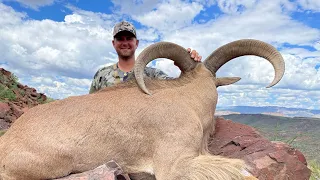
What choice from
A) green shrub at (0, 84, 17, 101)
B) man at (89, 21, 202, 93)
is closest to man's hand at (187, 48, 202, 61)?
man at (89, 21, 202, 93)

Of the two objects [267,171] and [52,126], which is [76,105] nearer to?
[52,126]

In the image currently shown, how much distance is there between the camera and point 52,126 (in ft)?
19.1

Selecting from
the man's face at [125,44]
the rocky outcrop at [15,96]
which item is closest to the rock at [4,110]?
the rocky outcrop at [15,96]

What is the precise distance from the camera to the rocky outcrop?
1619cm

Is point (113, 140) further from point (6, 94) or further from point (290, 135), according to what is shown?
point (6, 94)

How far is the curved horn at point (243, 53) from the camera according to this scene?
734cm

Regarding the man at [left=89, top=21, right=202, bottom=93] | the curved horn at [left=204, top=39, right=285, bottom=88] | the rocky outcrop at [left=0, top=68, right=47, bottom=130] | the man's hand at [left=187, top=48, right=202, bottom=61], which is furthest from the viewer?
the rocky outcrop at [left=0, top=68, right=47, bottom=130]

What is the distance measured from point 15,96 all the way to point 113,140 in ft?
56.5

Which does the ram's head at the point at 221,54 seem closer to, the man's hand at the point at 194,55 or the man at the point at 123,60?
the man's hand at the point at 194,55

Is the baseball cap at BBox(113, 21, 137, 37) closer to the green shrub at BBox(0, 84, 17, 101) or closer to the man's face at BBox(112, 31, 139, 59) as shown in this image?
the man's face at BBox(112, 31, 139, 59)

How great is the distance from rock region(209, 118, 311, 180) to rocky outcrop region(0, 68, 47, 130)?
34.0 feet

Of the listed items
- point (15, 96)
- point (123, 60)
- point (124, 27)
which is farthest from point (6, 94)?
point (124, 27)

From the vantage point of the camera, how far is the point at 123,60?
33.3ft

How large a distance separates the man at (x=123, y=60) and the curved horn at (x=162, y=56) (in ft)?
7.65
